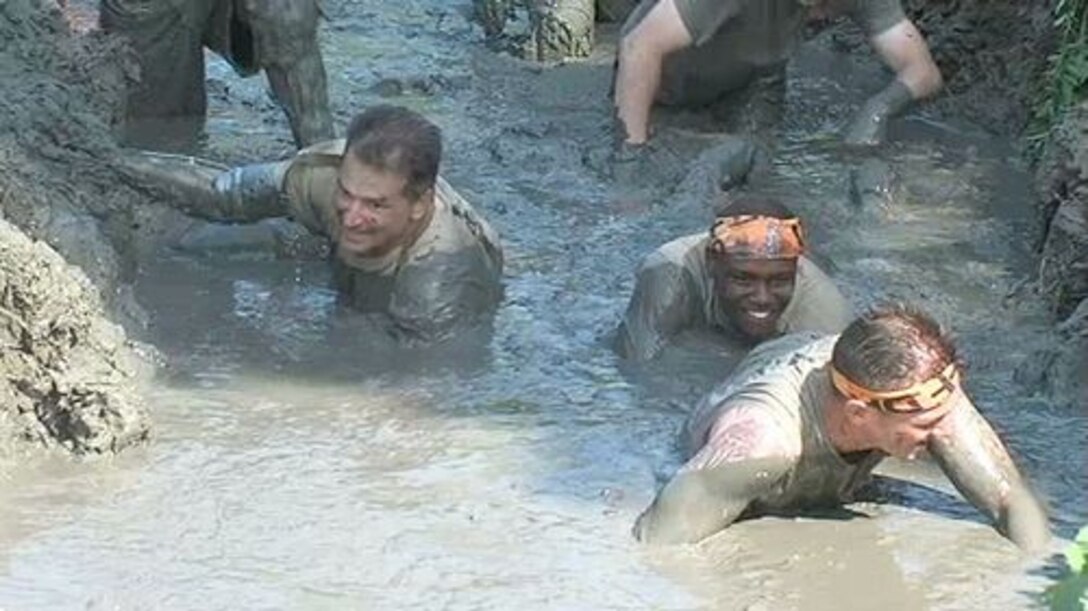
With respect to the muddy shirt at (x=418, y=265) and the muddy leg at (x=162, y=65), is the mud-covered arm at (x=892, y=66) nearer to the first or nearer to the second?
the muddy shirt at (x=418, y=265)

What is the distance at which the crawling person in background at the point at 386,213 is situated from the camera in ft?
24.2

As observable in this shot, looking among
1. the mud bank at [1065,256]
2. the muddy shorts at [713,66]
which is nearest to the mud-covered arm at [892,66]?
the muddy shorts at [713,66]

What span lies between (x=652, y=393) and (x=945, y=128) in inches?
123

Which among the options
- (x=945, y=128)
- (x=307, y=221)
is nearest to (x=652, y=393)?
(x=307, y=221)

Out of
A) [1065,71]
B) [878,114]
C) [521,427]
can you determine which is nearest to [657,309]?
[521,427]

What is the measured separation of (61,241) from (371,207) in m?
0.92

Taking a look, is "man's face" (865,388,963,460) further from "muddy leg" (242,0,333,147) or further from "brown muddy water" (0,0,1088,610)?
"muddy leg" (242,0,333,147)

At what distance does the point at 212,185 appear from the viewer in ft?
25.6

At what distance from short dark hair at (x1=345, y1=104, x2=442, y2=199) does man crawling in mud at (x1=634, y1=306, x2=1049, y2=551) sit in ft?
5.07

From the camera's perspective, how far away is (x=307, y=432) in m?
6.70

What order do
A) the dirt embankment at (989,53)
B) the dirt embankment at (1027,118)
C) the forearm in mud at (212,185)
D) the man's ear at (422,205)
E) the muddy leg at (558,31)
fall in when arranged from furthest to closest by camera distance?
the muddy leg at (558,31)
the dirt embankment at (989,53)
the forearm in mud at (212,185)
the man's ear at (422,205)
the dirt embankment at (1027,118)

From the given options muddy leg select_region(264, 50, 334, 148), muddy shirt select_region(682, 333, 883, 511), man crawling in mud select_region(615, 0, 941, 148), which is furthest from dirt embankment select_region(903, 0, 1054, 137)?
muddy shirt select_region(682, 333, 883, 511)

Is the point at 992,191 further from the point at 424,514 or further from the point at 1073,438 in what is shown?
the point at 424,514

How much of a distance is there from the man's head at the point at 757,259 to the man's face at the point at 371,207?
93 cm
